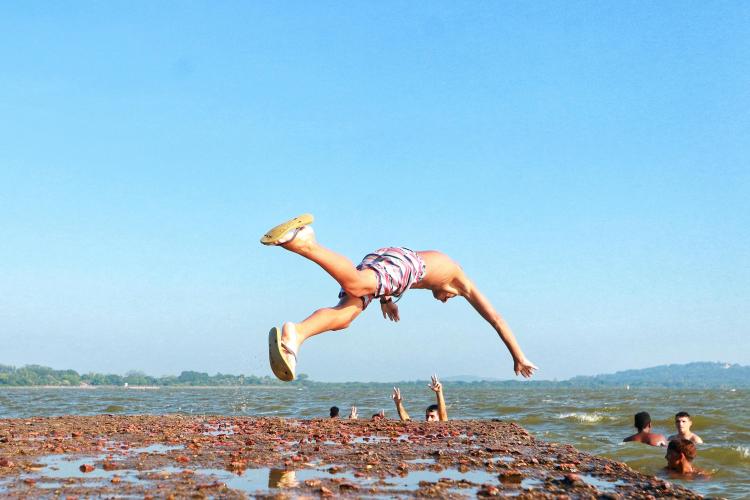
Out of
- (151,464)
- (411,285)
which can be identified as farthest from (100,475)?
(411,285)

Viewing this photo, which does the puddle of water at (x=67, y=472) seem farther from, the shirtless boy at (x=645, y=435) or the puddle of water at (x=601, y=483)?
the shirtless boy at (x=645, y=435)

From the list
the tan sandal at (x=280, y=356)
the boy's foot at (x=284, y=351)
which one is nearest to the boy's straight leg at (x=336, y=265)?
the boy's foot at (x=284, y=351)

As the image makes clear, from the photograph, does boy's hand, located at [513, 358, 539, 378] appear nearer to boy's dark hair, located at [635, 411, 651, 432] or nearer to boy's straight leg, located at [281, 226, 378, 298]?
boy's straight leg, located at [281, 226, 378, 298]

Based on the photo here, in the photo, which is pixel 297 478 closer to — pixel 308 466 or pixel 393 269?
pixel 308 466

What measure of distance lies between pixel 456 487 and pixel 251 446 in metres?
3.78

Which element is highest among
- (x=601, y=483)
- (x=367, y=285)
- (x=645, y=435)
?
(x=367, y=285)

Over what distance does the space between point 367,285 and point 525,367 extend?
10.0 feet

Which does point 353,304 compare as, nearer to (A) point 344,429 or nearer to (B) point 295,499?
(B) point 295,499

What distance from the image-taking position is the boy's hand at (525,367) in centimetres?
966

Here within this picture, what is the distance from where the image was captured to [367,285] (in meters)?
7.70

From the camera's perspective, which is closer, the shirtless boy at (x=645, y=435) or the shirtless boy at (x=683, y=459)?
the shirtless boy at (x=683, y=459)

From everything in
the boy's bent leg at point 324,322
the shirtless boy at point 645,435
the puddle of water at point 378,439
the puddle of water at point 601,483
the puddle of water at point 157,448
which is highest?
the boy's bent leg at point 324,322

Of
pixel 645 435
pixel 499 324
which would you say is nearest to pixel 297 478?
pixel 499 324

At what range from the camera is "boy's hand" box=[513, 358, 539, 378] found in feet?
31.7
